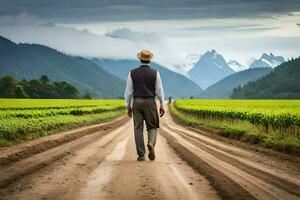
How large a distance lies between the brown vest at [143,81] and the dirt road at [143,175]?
1.82 m

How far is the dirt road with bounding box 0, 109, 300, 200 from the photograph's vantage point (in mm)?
10773

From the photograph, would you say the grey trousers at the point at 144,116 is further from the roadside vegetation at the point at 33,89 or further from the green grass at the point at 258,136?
the roadside vegetation at the point at 33,89

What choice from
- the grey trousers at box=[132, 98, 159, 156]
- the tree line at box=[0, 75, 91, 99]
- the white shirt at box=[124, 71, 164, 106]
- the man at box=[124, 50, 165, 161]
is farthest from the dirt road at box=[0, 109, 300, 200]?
the tree line at box=[0, 75, 91, 99]

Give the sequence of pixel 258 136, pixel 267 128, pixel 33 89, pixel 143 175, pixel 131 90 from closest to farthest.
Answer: pixel 143 175 → pixel 131 90 → pixel 258 136 → pixel 267 128 → pixel 33 89

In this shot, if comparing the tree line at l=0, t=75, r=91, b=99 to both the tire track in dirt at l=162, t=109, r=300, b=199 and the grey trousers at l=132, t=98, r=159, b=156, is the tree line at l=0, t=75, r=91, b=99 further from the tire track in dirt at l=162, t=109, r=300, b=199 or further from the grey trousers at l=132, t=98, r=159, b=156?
the tire track in dirt at l=162, t=109, r=300, b=199

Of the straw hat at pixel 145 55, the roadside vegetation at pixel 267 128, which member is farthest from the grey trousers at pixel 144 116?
the roadside vegetation at pixel 267 128

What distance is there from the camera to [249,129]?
30.2 m

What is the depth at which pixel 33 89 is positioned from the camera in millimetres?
150375

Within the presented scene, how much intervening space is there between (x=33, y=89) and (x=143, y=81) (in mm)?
135833

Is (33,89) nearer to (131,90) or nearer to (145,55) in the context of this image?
Result: (131,90)

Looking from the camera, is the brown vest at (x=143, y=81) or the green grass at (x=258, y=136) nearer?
the brown vest at (x=143, y=81)

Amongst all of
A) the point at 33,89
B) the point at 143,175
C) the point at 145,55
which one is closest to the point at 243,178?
the point at 143,175

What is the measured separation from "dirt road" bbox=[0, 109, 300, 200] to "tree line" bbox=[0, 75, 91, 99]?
124 metres

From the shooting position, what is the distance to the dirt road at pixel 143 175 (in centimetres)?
1077
